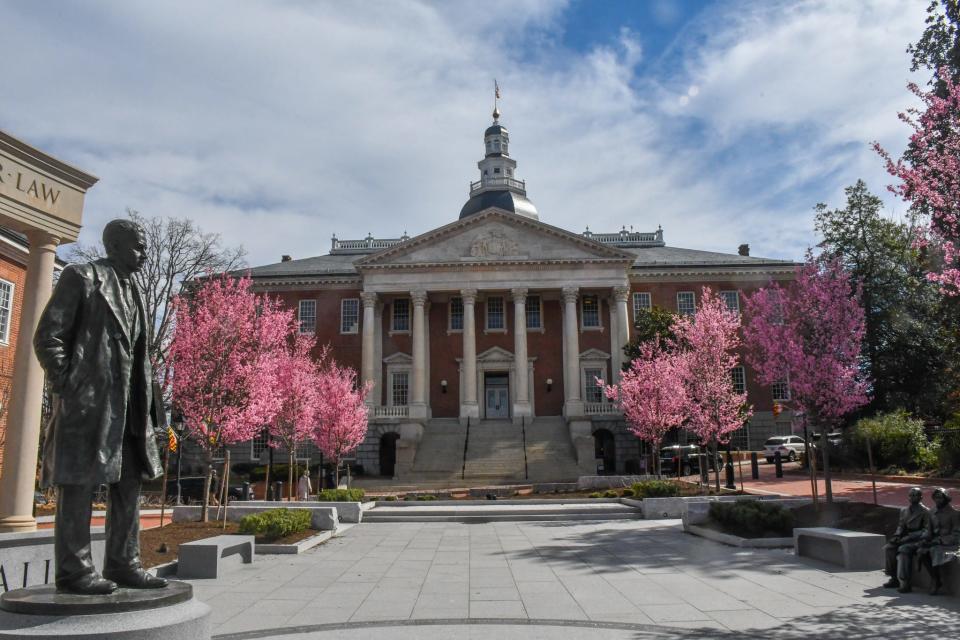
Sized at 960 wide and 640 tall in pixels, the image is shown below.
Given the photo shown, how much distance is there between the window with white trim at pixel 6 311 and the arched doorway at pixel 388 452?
904 inches

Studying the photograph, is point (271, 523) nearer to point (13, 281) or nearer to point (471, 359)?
point (13, 281)

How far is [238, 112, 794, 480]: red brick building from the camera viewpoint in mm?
43188

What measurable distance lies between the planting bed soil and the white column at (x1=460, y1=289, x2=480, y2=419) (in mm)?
27946

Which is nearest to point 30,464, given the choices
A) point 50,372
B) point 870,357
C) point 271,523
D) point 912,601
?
point 271,523

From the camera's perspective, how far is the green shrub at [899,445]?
2853cm

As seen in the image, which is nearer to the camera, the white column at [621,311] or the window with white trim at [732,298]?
the white column at [621,311]

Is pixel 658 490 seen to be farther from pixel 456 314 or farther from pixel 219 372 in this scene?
pixel 456 314

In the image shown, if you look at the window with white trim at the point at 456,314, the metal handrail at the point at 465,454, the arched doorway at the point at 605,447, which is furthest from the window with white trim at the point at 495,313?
the arched doorway at the point at 605,447

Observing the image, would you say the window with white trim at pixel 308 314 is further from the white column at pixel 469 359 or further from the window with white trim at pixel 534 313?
the window with white trim at pixel 534 313

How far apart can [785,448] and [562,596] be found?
114 feet

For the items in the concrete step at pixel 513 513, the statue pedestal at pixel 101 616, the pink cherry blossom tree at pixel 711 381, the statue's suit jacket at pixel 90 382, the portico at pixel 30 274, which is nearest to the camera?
the statue pedestal at pixel 101 616

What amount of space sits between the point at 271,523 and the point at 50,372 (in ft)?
32.1

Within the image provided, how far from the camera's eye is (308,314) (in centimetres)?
4909

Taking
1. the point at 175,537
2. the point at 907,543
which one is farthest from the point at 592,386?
the point at 907,543
